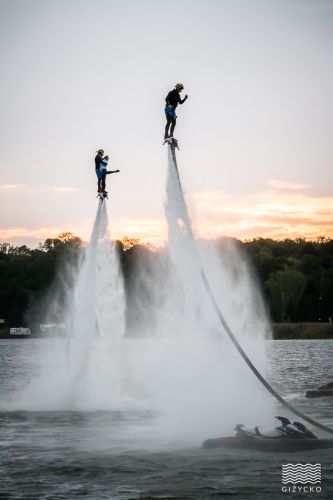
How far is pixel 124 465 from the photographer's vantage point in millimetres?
32438

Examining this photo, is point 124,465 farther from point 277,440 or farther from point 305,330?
point 305,330

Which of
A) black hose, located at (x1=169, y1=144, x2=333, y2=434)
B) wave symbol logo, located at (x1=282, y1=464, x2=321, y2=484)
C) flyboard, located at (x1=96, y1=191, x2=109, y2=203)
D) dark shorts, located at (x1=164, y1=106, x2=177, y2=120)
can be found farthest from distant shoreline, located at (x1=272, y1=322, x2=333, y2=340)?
wave symbol logo, located at (x1=282, y1=464, x2=321, y2=484)

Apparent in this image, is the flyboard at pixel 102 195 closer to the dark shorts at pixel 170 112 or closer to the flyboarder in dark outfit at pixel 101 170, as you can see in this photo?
the flyboarder in dark outfit at pixel 101 170

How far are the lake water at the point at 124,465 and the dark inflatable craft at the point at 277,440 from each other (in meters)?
0.48

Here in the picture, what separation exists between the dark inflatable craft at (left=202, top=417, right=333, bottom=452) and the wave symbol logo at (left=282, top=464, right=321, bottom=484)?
255 centimetres

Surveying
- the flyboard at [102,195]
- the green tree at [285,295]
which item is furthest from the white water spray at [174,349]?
the green tree at [285,295]

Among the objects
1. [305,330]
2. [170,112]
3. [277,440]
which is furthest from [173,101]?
[305,330]

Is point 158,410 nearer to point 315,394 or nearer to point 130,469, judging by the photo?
point 315,394

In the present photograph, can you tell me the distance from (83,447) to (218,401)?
854 centimetres

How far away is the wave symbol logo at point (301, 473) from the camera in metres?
29.2

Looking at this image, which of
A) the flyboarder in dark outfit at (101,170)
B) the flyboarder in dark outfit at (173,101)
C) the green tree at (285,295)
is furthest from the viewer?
the green tree at (285,295)

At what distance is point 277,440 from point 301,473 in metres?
3.90

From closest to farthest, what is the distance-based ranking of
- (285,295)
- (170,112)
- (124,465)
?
(124,465)
(170,112)
(285,295)

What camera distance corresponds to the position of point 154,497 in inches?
1092
